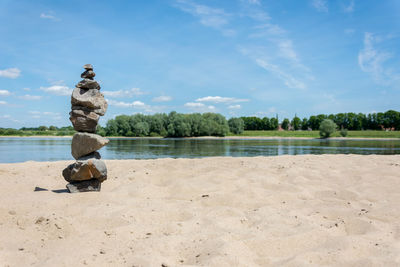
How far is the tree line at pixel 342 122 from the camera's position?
115 metres

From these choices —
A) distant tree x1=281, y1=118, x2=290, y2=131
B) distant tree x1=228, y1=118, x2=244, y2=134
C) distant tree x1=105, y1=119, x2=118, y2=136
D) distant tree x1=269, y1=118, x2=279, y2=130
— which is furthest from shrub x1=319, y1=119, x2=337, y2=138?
distant tree x1=105, y1=119, x2=118, y2=136

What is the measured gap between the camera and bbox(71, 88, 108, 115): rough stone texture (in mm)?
6492

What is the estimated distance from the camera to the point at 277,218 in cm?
477

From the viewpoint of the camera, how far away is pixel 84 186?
6.53 metres

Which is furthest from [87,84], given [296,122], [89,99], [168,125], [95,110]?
[296,122]

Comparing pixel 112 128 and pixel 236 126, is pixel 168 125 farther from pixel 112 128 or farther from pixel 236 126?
pixel 236 126

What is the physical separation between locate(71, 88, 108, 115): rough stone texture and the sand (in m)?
2.11

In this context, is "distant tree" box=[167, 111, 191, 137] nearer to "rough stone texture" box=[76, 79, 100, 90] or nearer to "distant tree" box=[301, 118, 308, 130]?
"distant tree" box=[301, 118, 308, 130]

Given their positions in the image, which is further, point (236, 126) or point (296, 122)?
point (296, 122)

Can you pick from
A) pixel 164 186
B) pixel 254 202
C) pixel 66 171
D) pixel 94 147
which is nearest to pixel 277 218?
pixel 254 202

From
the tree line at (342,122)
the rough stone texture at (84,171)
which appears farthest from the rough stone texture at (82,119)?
the tree line at (342,122)

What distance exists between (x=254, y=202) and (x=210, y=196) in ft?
3.33

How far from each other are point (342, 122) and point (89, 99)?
140 metres

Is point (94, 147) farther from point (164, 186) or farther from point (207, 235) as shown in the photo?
point (207, 235)
